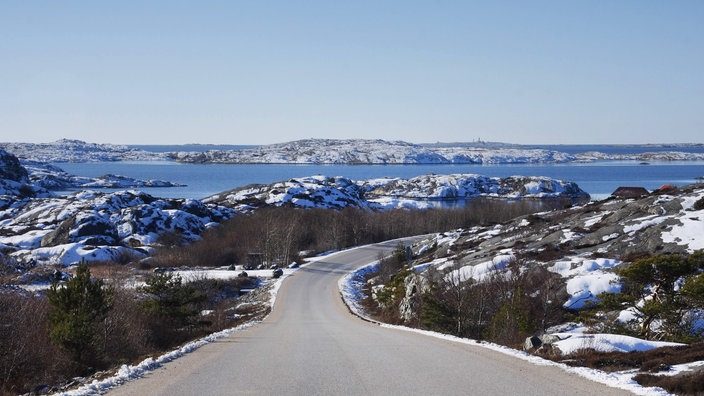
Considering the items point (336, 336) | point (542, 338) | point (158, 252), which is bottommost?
point (158, 252)

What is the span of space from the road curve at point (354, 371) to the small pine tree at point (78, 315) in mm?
3169

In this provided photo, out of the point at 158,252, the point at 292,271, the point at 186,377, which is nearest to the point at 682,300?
the point at 186,377

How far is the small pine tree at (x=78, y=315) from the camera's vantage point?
16672 millimetres

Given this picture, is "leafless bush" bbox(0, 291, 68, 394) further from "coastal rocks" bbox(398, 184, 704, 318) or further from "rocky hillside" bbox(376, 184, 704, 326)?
"rocky hillside" bbox(376, 184, 704, 326)

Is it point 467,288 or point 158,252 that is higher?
point 467,288

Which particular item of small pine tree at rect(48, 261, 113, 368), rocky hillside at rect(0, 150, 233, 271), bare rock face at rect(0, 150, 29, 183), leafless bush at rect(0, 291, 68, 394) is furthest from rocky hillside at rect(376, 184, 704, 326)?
bare rock face at rect(0, 150, 29, 183)

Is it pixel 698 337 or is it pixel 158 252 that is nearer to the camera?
pixel 698 337

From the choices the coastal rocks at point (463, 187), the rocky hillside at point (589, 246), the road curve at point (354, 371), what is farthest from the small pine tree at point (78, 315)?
the coastal rocks at point (463, 187)

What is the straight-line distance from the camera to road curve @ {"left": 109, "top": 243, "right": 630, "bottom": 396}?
10.9 metres

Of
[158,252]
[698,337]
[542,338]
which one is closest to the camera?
[542,338]

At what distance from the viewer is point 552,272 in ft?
102

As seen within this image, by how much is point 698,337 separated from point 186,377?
14045 mm

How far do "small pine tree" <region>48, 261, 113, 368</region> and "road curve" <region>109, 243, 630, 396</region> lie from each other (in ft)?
10.4

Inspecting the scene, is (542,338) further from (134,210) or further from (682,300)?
(134,210)
